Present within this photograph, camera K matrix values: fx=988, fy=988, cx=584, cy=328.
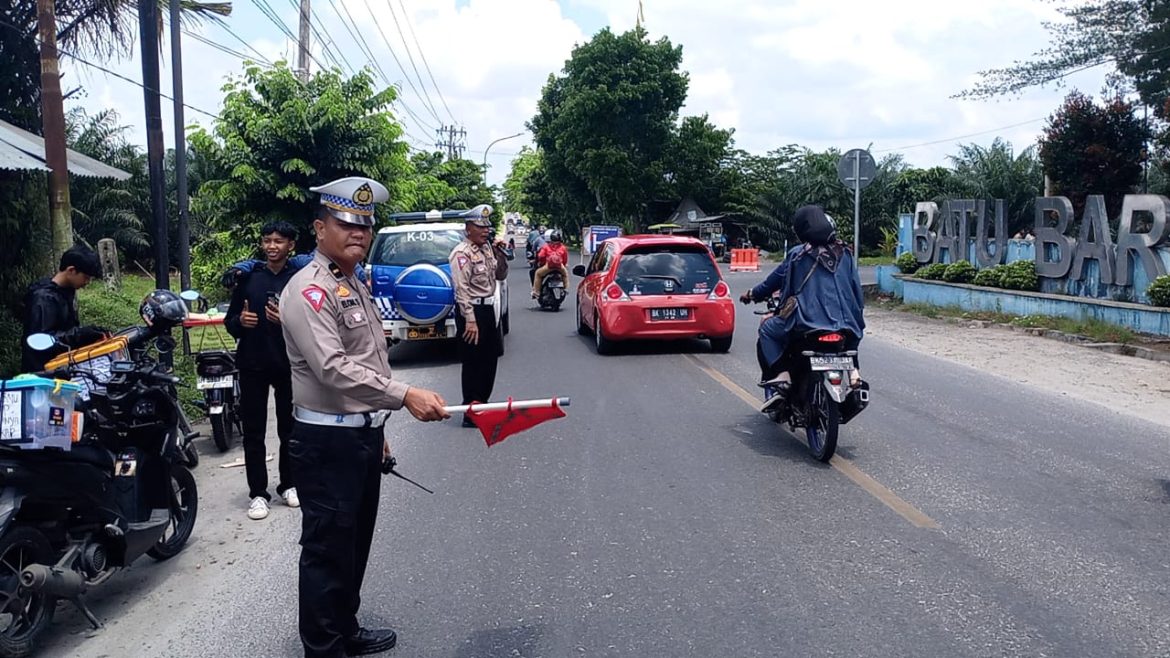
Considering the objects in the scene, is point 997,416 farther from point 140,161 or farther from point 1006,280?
point 140,161

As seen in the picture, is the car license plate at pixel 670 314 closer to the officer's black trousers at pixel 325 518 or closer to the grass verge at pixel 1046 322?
the grass verge at pixel 1046 322

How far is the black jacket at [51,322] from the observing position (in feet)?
17.6

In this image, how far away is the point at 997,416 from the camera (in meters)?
8.67

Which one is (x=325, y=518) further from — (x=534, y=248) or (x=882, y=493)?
(x=534, y=248)

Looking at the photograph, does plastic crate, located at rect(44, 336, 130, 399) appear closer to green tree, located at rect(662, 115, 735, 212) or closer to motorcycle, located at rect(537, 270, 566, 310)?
motorcycle, located at rect(537, 270, 566, 310)

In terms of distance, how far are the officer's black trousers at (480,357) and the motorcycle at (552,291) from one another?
1107 cm

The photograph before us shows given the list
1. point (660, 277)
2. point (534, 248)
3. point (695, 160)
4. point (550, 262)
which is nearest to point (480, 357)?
point (660, 277)

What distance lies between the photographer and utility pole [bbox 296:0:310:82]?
20.4m

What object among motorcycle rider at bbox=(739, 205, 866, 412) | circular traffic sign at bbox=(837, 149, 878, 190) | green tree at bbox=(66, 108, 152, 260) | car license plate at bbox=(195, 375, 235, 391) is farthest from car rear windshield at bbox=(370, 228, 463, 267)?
green tree at bbox=(66, 108, 152, 260)

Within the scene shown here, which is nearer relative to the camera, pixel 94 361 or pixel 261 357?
pixel 94 361

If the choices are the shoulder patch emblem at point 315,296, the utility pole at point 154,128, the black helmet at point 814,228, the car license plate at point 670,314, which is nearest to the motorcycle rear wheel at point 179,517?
the shoulder patch emblem at point 315,296

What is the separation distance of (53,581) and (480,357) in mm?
4734

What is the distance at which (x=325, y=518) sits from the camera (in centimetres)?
373

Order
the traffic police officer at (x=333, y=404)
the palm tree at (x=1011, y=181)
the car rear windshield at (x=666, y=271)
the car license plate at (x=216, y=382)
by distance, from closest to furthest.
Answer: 1. the traffic police officer at (x=333, y=404)
2. the car license plate at (x=216, y=382)
3. the car rear windshield at (x=666, y=271)
4. the palm tree at (x=1011, y=181)
